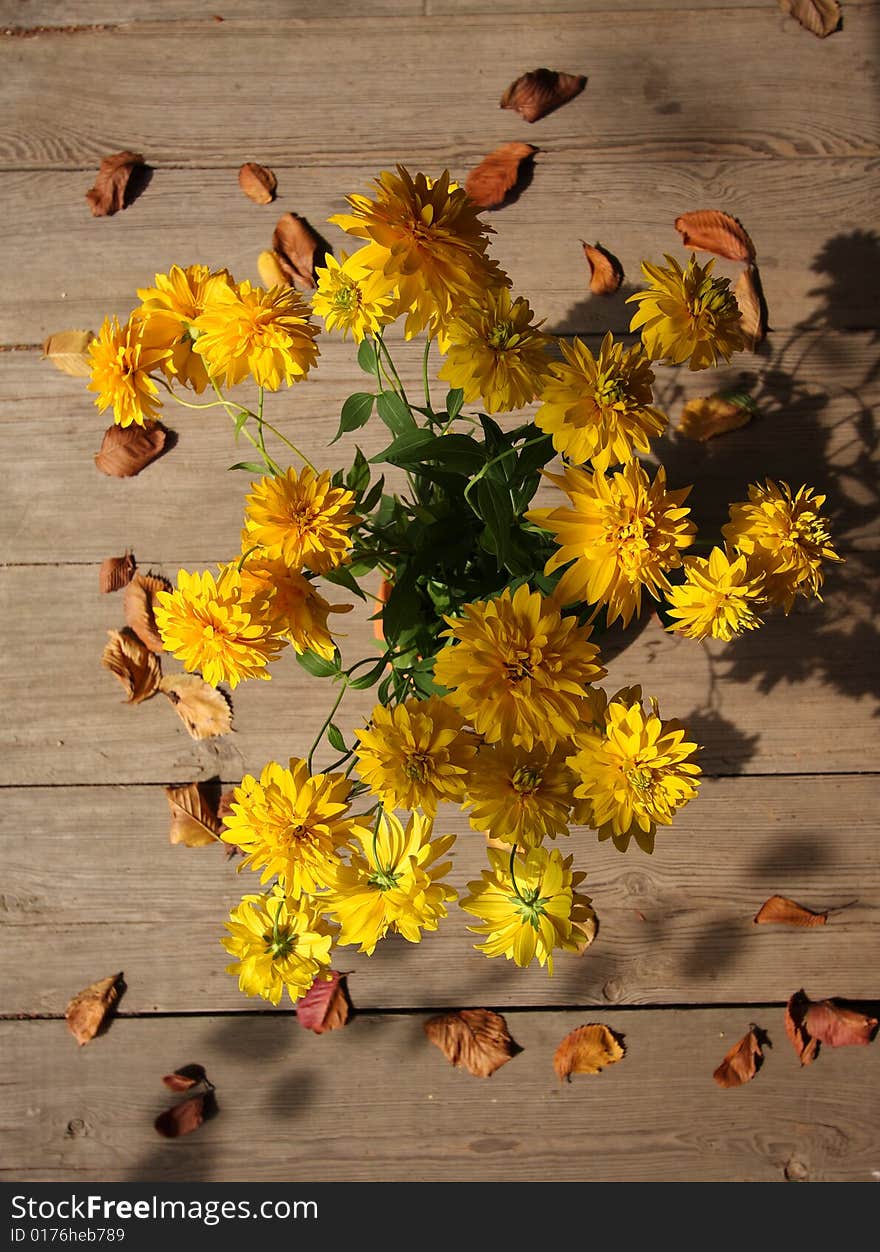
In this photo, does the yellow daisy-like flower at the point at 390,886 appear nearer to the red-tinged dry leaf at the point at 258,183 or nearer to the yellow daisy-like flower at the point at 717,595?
the yellow daisy-like flower at the point at 717,595

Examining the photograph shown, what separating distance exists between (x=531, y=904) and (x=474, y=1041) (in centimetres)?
53

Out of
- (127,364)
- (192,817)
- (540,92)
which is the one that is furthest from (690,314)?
(192,817)

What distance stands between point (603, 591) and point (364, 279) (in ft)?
0.96

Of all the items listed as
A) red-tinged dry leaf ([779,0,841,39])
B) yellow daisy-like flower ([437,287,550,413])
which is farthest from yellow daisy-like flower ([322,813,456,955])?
red-tinged dry leaf ([779,0,841,39])

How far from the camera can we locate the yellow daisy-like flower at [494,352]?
64 cm

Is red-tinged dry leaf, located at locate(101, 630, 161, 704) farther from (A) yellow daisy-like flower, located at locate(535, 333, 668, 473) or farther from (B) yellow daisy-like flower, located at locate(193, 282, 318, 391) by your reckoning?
→ (A) yellow daisy-like flower, located at locate(535, 333, 668, 473)

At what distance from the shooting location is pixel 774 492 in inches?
28.3

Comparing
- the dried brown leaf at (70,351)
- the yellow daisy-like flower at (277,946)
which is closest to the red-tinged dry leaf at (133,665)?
the dried brown leaf at (70,351)

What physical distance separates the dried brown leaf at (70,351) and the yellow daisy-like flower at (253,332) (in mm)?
589

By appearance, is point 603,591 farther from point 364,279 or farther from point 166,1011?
point 166,1011

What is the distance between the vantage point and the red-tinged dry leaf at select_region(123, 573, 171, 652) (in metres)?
1.15

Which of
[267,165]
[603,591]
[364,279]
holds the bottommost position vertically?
[603,591]

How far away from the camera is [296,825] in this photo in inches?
26.2
